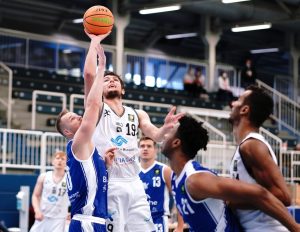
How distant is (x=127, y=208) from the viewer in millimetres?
7922

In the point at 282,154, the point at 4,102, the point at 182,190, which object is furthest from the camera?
the point at 282,154

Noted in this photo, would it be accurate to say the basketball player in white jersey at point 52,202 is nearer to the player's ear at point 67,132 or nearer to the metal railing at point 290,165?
the player's ear at point 67,132

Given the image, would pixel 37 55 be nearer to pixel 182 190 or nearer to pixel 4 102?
pixel 4 102

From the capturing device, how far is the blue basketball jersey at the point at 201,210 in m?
5.09

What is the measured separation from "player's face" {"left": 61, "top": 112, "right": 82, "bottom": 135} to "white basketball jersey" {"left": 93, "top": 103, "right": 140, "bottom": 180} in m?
0.74

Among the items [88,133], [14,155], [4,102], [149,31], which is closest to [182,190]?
[88,133]

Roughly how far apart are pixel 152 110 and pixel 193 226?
16.4 meters

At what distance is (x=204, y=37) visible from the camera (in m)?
28.8

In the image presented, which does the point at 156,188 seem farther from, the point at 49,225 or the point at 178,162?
the point at 178,162

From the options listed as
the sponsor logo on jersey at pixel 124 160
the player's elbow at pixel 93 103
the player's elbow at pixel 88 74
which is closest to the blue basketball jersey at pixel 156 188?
the sponsor logo on jersey at pixel 124 160

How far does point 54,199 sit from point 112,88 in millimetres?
5843

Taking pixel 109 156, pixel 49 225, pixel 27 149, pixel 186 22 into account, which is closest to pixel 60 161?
pixel 49 225

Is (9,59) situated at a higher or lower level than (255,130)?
higher

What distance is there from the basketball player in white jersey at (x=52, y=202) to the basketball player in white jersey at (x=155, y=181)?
2747mm
